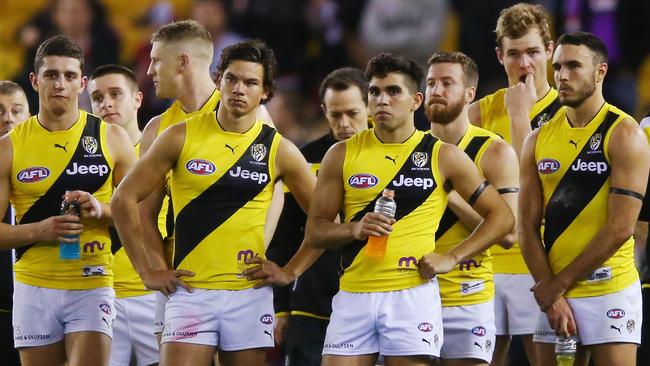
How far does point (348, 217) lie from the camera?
23.7 feet

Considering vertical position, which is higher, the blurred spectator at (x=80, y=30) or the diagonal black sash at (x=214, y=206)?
the blurred spectator at (x=80, y=30)

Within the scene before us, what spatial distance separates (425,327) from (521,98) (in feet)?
7.45

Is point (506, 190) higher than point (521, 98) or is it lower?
lower

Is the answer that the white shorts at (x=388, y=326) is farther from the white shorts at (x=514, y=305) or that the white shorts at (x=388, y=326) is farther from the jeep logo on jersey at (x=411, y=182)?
the white shorts at (x=514, y=305)

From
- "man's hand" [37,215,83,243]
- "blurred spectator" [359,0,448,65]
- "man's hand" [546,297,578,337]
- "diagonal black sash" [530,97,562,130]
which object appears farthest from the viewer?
"blurred spectator" [359,0,448,65]

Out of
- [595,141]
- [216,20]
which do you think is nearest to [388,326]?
[595,141]

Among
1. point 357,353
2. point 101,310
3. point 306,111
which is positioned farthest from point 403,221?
point 306,111

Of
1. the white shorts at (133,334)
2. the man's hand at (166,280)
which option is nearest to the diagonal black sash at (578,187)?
the man's hand at (166,280)

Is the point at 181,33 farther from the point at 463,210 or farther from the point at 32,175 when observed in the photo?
the point at 463,210

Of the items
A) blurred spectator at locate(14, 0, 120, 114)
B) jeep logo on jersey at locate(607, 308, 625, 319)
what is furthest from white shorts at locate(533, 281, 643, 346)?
blurred spectator at locate(14, 0, 120, 114)

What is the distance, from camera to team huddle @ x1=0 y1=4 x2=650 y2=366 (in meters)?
7.01

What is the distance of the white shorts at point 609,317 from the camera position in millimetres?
6949

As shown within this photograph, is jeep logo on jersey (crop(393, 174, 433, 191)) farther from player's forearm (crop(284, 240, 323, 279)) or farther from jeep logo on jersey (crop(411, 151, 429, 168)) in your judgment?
player's forearm (crop(284, 240, 323, 279))

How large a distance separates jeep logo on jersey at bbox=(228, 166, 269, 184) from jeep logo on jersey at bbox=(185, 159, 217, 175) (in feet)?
0.35
